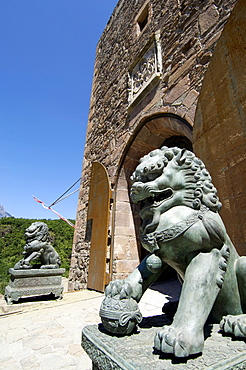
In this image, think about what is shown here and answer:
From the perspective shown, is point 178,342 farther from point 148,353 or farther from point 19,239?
point 19,239

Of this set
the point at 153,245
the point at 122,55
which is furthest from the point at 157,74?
the point at 153,245

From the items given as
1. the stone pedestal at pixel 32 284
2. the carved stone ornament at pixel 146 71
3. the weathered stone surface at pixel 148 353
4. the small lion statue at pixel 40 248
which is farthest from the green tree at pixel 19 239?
the weathered stone surface at pixel 148 353

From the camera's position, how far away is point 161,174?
1.02 meters

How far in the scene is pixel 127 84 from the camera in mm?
5008

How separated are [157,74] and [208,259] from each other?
3.51 m

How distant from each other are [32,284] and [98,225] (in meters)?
1.61

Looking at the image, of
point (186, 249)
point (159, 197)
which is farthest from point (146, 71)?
point (186, 249)

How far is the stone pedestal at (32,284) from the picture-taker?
144 inches

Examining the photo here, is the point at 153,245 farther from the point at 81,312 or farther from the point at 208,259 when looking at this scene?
the point at 81,312

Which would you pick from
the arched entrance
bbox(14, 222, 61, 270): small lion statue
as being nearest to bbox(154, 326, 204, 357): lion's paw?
the arched entrance

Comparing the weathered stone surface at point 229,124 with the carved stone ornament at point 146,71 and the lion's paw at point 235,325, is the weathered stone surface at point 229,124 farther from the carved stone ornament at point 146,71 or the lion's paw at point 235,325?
the carved stone ornament at point 146,71

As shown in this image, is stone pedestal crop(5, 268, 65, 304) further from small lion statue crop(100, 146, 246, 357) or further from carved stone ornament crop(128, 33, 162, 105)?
carved stone ornament crop(128, 33, 162, 105)

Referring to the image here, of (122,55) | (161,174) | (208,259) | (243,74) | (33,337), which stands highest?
(122,55)

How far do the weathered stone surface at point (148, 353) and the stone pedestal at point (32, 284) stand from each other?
3325mm
